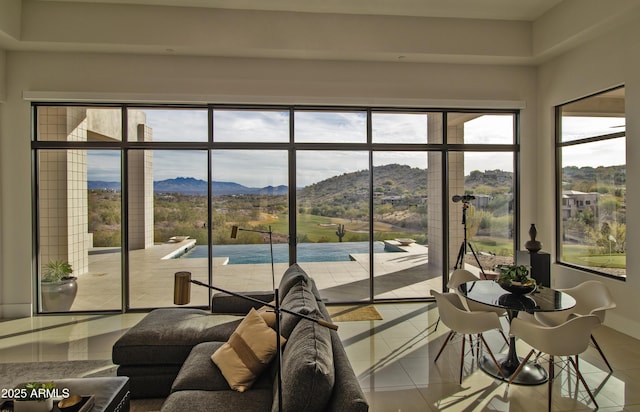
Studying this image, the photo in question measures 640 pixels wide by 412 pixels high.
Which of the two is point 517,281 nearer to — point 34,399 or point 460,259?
point 460,259

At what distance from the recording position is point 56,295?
5.14m

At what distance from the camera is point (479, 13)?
200 inches

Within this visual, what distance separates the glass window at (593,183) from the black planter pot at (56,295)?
22.7 feet

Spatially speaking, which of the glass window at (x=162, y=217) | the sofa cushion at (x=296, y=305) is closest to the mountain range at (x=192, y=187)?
the glass window at (x=162, y=217)

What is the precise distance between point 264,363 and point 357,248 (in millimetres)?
3315

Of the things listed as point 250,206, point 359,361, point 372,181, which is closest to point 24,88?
point 250,206

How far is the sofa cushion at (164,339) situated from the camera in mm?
3049

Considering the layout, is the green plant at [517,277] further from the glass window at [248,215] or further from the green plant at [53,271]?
the green plant at [53,271]

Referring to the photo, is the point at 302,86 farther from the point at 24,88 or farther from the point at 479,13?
the point at 24,88

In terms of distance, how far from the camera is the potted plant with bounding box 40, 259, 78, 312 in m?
5.15

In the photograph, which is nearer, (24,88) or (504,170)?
(24,88)

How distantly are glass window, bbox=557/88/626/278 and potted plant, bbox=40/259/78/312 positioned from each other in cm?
689

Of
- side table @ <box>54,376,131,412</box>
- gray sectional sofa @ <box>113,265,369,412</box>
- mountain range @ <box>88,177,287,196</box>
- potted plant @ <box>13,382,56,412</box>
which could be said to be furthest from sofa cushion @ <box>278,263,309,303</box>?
mountain range @ <box>88,177,287,196</box>

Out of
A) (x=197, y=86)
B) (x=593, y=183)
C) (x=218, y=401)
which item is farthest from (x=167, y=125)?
(x=593, y=183)
